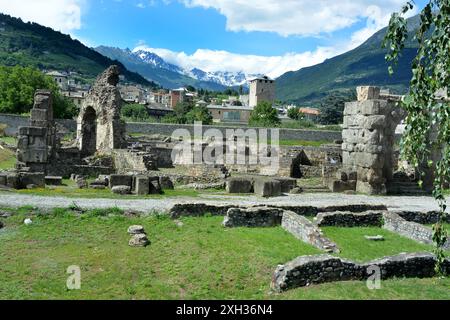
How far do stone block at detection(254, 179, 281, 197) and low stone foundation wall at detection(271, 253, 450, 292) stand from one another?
1048cm

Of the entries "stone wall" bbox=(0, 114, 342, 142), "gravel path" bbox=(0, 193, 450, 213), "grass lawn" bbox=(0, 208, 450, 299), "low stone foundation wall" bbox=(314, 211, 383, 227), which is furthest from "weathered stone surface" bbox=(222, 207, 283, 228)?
"stone wall" bbox=(0, 114, 342, 142)

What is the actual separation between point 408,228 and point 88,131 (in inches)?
1147

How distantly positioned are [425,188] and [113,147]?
70.6 feet

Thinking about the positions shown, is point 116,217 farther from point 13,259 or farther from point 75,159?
point 75,159

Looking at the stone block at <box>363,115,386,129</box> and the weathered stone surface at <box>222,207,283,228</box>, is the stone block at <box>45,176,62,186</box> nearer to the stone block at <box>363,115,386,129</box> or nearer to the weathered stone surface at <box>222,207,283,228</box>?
the weathered stone surface at <box>222,207,283,228</box>

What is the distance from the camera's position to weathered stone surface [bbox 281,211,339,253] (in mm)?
13273

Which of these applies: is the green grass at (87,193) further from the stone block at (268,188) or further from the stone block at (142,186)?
the stone block at (268,188)

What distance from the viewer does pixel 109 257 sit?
12.5m

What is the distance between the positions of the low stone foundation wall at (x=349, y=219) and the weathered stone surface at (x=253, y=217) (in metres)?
1.45

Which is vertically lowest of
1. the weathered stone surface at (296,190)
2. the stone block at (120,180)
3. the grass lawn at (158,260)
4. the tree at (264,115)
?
the grass lawn at (158,260)

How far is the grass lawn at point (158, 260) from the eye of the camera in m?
10.6

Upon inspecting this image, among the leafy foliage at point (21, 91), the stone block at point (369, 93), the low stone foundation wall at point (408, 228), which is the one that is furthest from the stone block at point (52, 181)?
the leafy foliage at point (21, 91)

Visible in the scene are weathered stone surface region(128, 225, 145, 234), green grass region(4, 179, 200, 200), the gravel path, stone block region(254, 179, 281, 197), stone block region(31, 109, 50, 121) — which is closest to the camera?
weathered stone surface region(128, 225, 145, 234)

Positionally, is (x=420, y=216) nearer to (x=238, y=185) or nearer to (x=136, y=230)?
(x=238, y=185)
